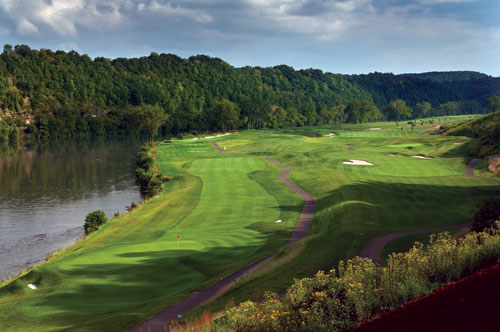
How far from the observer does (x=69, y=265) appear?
2652cm

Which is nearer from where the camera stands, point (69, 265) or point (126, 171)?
point (69, 265)

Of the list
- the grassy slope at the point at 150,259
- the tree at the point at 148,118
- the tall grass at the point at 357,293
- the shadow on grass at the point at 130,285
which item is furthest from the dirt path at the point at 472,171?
the tree at the point at 148,118

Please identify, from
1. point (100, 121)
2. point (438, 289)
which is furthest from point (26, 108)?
point (438, 289)

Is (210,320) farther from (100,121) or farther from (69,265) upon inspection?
(100,121)

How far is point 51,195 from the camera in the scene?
196ft

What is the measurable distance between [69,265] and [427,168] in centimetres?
5525

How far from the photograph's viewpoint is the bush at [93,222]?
136 ft

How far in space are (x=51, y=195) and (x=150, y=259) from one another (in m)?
39.3

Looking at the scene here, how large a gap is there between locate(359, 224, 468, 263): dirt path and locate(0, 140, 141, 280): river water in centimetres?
2652

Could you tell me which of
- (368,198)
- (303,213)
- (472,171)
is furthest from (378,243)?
(472,171)

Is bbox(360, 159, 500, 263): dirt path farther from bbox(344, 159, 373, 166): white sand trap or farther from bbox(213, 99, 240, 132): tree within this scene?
bbox(213, 99, 240, 132): tree

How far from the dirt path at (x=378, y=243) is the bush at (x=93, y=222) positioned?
1079 inches

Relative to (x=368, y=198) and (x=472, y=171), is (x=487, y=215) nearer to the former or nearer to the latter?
(x=368, y=198)

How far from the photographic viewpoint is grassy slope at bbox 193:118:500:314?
79.9 feet
